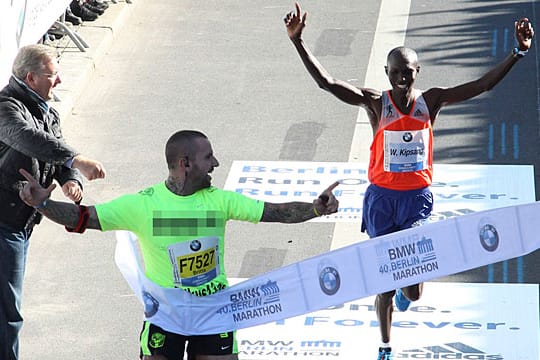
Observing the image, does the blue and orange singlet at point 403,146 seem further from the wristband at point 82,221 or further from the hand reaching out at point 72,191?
the wristband at point 82,221

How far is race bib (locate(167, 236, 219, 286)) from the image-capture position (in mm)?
6797

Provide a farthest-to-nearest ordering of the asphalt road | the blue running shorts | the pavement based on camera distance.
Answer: the pavement → the asphalt road → the blue running shorts

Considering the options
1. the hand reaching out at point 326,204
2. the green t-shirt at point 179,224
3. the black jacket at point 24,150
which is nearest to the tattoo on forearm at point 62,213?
the green t-shirt at point 179,224

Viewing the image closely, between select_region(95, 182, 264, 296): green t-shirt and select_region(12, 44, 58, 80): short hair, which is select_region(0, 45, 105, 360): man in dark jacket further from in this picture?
select_region(95, 182, 264, 296): green t-shirt

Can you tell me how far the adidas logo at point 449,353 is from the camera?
8.78 m

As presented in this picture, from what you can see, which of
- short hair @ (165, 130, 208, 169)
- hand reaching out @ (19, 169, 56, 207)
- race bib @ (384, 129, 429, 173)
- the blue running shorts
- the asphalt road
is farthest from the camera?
the asphalt road

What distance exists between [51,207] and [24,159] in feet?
3.94

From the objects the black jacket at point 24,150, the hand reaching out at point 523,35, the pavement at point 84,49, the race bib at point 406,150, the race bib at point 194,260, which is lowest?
the race bib at point 194,260

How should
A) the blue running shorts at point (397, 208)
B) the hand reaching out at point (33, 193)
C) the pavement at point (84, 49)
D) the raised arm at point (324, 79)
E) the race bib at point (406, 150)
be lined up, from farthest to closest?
the pavement at point (84, 49), the blue running shorts at point (397, 208), the race bib at point (406, 150), the raised arm at point (324, 79), the hand reaching out at point (33, 193)

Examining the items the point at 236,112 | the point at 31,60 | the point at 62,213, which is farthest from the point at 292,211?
the point at 236,112

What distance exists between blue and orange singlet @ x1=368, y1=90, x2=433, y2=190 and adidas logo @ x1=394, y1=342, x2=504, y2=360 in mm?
1196

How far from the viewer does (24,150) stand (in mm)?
7641

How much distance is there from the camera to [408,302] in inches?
360

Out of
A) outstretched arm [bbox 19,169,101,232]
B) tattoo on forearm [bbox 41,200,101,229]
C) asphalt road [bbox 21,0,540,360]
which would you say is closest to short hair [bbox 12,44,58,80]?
outstretched arm [bbox 19,169,101,232]
